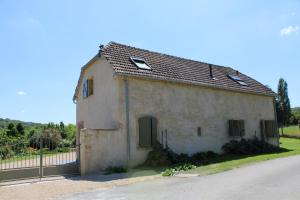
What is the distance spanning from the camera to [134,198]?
846 cm

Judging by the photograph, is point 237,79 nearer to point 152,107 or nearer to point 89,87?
point 152,107

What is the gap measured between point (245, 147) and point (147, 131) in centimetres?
767

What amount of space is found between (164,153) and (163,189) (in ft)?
21.0

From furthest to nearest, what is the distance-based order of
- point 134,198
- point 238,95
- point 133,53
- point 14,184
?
point 238,95 → point 133,53 → point 14,184 → point 134,198

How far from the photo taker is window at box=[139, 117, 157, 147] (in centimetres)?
1588

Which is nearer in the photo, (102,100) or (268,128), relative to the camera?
(102,100)

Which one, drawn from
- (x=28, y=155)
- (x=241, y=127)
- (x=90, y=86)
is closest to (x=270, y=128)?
(x=241, y=127)

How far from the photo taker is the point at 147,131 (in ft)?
52.9

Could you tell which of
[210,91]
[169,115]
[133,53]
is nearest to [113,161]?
[169,115]

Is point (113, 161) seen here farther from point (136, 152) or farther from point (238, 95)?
point (238, 95)

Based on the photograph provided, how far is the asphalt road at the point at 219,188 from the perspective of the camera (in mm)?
8219

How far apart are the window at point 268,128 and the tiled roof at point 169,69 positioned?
222 centimetres

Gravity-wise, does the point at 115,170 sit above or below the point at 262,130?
below

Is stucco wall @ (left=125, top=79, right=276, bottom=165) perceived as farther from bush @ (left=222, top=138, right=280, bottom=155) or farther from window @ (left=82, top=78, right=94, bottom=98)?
window @ (left=82, top=78, right=94, bottom=98)
